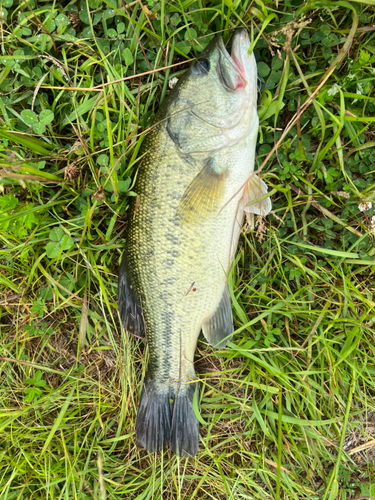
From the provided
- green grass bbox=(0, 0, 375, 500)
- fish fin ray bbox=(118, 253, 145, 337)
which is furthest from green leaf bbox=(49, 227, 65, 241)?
fish fin ray bbox=(118, 253, 145, 337)

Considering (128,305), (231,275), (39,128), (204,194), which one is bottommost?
(128,305)

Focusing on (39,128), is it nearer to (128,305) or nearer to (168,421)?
(128,305)

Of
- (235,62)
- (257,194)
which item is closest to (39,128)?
(235,62)

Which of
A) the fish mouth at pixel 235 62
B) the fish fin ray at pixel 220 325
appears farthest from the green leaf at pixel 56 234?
the fish mouth at pixel 235 62

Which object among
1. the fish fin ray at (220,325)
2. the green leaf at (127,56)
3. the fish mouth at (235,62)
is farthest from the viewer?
the fish fin ray at (220,325)

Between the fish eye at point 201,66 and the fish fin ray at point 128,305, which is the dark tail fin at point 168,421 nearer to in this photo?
the fish fin ray at point 128,305

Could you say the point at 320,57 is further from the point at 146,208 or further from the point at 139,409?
the point at 139,409
